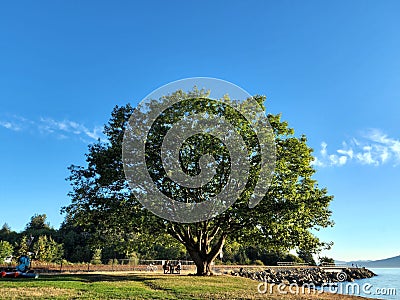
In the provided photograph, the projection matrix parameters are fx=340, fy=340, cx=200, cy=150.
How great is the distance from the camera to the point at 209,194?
80.8 ft

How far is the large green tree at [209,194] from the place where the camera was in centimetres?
2303

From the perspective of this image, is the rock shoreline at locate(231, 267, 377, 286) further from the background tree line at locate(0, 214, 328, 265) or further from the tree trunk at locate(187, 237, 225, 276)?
the tree trunk at locate(187, 237, 225, 276)

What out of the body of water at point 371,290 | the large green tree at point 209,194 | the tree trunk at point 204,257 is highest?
the large green tree at point 209,194

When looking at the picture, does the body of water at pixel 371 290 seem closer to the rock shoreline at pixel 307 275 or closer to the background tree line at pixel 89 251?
the rock shoreline at pixel 307 275

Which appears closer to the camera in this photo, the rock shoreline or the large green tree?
the large green tree

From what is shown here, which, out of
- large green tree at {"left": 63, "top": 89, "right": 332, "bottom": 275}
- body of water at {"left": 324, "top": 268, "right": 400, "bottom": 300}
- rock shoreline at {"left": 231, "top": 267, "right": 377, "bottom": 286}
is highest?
large green tree at {"left": 63, "top": 89, "right": 332, "bottom": 275}

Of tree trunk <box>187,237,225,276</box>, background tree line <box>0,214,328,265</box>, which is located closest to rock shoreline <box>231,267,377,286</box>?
background tree line <box>0,214,328,265</box>

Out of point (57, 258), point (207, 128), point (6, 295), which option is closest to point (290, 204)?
point (207, 128)

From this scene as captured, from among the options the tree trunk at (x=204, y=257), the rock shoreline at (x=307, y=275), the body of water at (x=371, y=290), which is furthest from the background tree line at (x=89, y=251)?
the body of water at (x=371, y=290)

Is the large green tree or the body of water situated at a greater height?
the large green tree

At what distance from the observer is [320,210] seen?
24.2 meters

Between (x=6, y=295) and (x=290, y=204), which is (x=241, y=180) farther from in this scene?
(x=6, y=295)

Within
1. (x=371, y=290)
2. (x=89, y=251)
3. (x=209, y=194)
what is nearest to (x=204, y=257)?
(x=209, y=194)

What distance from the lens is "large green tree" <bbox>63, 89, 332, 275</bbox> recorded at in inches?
907
